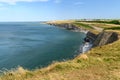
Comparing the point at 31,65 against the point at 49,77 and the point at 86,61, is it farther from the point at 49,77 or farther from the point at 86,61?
the point at 49,77

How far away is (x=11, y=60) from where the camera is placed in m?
50.8

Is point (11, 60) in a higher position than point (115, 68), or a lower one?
lower

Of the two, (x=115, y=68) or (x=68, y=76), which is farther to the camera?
(x=115, y=68)

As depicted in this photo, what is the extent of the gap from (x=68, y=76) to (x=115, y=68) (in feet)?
12.4

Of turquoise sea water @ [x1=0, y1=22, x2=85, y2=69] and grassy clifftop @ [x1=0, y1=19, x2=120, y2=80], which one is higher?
grassy clifftop @ [x1=0, y1=19, x2=120, y2=80]

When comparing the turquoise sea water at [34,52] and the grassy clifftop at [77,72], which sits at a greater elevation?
the grassy clifftop at [77,72]

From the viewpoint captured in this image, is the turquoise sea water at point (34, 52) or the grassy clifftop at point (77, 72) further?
the turquoise sea water at point (34, 52)

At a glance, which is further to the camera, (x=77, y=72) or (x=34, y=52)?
(x=34, y=52)

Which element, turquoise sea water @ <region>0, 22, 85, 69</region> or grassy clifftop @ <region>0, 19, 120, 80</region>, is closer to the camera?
grassy clifftop @ <region>0, 19, 120, 80</region>

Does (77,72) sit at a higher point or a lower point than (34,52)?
higher

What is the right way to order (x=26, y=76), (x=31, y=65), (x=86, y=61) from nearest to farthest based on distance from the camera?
(x=26, y=76), (x=86, y=61), (x=31, y=65)

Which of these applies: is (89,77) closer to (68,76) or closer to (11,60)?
(68,76)

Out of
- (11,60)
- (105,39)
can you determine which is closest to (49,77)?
(11,60)

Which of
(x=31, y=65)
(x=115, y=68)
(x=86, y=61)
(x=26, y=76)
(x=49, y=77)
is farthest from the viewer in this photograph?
(x=31, y=65)
